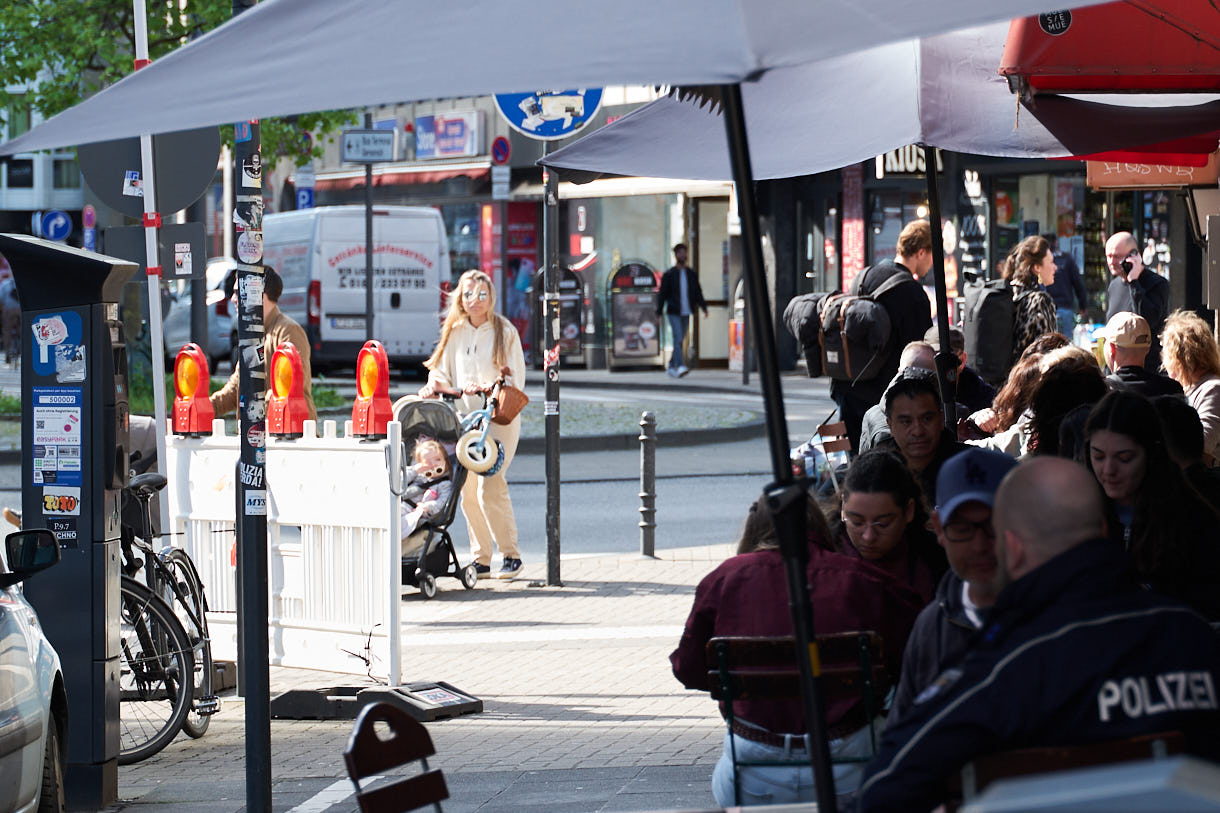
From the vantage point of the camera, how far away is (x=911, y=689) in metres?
3.70

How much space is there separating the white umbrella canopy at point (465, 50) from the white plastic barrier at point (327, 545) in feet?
15.0

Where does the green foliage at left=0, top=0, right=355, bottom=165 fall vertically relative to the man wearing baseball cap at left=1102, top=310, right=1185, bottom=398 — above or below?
above

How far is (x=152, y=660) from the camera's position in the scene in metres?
7.52

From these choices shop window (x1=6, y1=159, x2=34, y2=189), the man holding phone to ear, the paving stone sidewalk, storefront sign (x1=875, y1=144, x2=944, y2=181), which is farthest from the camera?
shop window (x1=6, y1=159, x2=34, y2=189)

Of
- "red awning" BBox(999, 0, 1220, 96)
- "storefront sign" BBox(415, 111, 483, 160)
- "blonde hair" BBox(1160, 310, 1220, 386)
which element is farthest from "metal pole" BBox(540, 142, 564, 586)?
"storefront sign" BBox(415, 111, 483, 160)

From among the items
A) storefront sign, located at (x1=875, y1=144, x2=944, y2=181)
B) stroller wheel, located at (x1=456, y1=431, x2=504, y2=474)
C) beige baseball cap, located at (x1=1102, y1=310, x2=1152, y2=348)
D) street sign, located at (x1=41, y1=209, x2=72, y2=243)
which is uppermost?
street sign, located at (x1=41, y1=209, x2=72, y2=243)

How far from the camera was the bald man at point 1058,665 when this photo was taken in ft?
9.52

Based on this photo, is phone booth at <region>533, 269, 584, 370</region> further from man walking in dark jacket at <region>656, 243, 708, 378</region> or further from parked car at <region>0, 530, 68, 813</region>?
parked car at <region>0, 530, 68, 813</region>

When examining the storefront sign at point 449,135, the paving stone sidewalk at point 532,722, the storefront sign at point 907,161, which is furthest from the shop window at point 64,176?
the paving stone sidewalk at point 532,722

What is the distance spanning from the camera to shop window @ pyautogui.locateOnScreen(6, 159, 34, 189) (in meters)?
76.8

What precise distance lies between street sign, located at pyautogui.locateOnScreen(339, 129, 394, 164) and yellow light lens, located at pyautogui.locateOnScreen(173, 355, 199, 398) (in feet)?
42.9

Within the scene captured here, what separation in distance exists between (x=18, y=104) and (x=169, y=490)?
14.6m

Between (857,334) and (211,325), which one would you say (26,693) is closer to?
(857,334)

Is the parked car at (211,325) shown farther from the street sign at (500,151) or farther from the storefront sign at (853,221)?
the storefront sign at (853,221)
